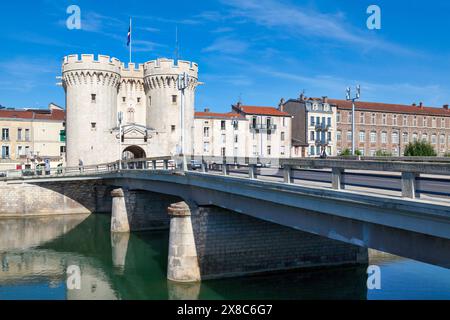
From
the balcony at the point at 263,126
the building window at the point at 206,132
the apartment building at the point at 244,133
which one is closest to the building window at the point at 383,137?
the apartment building at the point at 244,133

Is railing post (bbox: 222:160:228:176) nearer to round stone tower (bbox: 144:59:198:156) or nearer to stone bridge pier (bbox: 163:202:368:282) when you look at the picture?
stone bridge pier (bbox: 163:202:368:282)

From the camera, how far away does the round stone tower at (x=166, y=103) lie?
5034 centimetres

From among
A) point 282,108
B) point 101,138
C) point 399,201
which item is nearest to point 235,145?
point 282,108

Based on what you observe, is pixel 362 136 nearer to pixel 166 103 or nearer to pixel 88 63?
pixel 166 103

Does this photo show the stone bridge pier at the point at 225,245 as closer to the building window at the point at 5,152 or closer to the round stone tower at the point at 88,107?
the round stone tower at the point at 88,107

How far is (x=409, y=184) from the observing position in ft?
29.8

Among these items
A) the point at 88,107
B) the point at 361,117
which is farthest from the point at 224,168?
the point at 361,117

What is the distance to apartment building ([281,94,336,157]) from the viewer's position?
64938 millimetres

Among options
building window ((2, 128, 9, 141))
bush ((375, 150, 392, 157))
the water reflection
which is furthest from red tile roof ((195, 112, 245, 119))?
the water reflection

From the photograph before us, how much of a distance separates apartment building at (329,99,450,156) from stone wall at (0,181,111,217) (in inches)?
1481

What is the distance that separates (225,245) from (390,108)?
188ft

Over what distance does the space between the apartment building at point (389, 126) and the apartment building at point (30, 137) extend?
3938 centimetres
